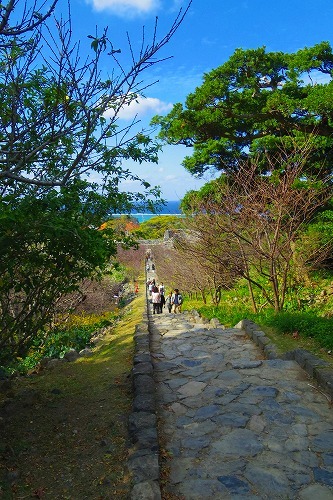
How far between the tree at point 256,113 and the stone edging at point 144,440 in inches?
351

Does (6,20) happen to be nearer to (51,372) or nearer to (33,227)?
(33,227)

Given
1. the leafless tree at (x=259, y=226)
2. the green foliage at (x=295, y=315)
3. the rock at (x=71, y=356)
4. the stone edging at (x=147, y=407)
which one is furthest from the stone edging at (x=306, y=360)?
the rock at (x=71, y=356)

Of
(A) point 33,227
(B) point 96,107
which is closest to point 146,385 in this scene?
(A) point 33,227

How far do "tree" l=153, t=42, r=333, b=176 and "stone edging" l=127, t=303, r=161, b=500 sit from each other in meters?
8.91

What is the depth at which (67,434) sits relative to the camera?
4.34m

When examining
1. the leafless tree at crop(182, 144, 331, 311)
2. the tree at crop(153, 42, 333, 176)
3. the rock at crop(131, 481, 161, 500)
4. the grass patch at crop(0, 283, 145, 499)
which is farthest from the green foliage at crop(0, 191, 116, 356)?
the tree at crop(153, 42, 333, 176)

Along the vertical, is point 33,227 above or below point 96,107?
below

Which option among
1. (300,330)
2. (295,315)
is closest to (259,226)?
(295,315)

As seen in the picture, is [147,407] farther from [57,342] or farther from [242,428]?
[57,342]

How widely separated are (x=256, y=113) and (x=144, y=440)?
12.5 meters

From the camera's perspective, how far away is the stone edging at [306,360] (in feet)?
16.6

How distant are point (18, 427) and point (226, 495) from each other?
8.37 ft

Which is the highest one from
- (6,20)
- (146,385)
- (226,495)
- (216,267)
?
(6,20)

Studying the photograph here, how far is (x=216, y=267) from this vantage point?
1232cm
